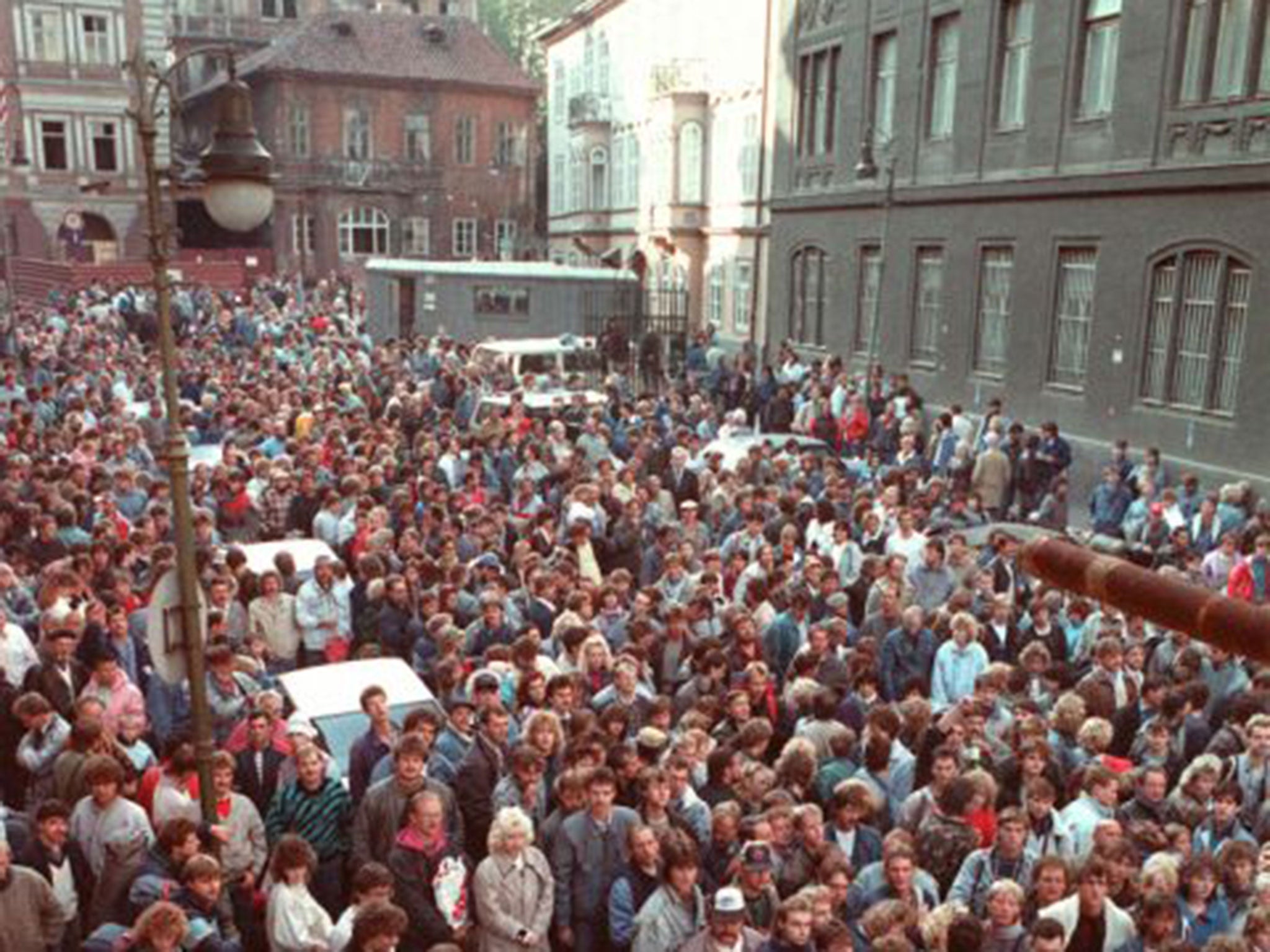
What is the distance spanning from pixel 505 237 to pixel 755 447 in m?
44.1

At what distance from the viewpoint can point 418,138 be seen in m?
55.9

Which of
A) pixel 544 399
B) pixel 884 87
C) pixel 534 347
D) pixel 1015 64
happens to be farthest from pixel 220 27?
pixel 1015 64

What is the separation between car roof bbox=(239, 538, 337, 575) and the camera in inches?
462

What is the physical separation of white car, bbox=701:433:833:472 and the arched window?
68.2 feet

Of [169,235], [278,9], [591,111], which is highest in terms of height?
[278,9]

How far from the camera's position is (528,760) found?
23.3 ft

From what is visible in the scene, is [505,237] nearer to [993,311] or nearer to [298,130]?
[298,130]

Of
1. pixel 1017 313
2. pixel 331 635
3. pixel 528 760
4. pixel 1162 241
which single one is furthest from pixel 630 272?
pixel 528 760

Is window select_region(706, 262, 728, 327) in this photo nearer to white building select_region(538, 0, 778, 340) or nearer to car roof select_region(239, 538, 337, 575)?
white building select_region(538, 0, 778, 340)

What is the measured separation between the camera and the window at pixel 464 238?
5666cm

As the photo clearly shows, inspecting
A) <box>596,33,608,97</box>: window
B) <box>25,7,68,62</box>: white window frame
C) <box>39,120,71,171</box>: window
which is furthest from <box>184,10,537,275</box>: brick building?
<box>596,33,608,97</box>: window

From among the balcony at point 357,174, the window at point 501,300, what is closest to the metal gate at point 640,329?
the window at point 501,300

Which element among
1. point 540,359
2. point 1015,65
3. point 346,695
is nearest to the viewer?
point 346,695

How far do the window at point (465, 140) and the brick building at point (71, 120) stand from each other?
12504 mm
